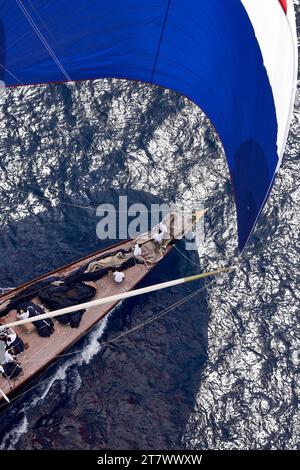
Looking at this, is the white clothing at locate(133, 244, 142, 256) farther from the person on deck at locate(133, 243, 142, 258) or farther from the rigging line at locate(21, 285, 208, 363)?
the rigging line at locate(21, 285, 208, 363)

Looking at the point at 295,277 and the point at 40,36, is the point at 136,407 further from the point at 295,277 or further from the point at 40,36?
the point at 40,36

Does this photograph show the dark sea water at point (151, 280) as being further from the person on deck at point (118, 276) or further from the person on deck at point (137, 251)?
the person on deck at point (118, 276)

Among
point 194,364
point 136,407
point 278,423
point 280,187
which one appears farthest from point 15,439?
point 280,187

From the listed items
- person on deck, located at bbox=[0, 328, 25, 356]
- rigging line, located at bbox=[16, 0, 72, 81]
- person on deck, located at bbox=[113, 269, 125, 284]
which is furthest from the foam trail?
rigging line, located at bbox=[16, 0, 72, 81]

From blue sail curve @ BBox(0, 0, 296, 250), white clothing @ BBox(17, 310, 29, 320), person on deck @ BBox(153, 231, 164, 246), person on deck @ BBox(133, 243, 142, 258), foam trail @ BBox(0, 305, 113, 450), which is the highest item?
blue sail curve @ BBox(0, 0, 296, 250)

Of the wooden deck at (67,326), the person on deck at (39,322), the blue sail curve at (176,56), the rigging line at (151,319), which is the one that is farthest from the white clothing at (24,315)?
the blue sail curve at (176,56)

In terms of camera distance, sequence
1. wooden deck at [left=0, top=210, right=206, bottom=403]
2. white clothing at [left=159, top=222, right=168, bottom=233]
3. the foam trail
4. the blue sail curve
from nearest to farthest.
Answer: the blue sail curve, the foam trail, wooden deck at [left=0, top=210, right=206, bottom=403], white clothing at [left=159, top=222, right=168, bottom=233]
